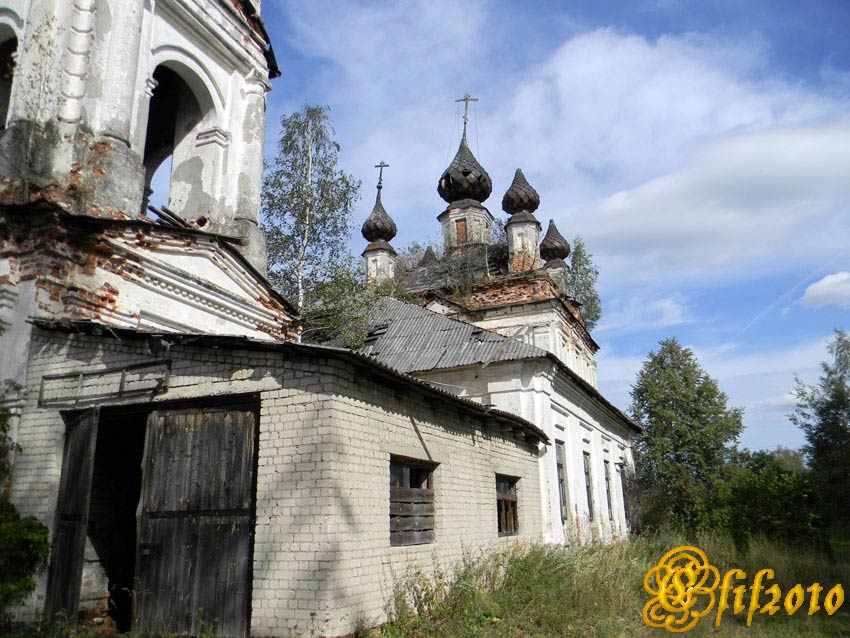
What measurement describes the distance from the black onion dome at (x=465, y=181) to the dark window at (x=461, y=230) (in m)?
1.16

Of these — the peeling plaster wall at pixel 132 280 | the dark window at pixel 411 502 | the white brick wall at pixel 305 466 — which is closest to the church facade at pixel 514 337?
the peeling plaster wall at pixel 132 280

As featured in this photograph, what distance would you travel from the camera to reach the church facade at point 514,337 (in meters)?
15.1

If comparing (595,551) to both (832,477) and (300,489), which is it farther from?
(832,477)

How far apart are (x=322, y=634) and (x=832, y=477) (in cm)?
2569

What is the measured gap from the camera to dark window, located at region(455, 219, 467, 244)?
2902cm

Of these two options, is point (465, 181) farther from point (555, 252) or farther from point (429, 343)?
point (429, 343)

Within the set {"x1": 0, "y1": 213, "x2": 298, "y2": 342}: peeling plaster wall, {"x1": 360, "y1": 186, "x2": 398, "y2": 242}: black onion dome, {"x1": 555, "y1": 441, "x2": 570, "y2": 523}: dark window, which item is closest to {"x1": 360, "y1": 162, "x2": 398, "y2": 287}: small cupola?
{"x1": 360, "y1": 186, "x2": 398, "y2": 242}: black onion dome

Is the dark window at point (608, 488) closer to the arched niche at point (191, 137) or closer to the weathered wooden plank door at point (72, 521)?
the arched niche at point (191, 137)

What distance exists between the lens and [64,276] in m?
8.47

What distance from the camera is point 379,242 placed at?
30203 millimetres

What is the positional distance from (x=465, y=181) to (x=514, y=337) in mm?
14708

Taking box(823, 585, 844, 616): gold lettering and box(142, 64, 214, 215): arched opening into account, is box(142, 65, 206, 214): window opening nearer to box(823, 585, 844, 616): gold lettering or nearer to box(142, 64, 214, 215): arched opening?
box(142, 64, 214, 215): arched opening

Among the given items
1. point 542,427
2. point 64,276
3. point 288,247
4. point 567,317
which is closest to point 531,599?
point 542,427

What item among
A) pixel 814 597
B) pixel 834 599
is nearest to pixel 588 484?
pixel 834 599
